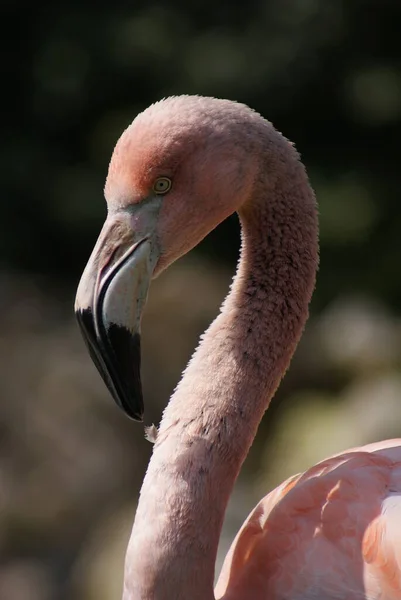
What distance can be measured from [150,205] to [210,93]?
18.2 ft

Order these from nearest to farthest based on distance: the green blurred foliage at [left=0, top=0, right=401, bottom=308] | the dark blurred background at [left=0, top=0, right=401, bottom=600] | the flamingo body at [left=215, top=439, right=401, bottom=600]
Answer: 1. the flamingo body at [left=215, top=439, right=401, bottom=600]
2. the dark blurred background at [left=0, top=0, right=401, bottom=600]
3. the green blurred foliage at [left=0, top=0, right=401, bottom=308]

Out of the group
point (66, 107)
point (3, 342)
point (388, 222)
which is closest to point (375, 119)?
point (388, 222)

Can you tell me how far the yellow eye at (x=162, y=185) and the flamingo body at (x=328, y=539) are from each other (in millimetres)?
718

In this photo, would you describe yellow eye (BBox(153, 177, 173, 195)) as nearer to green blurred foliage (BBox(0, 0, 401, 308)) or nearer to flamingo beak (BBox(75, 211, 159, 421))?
flamingo beak (BBox(75, 211, 159, 421))

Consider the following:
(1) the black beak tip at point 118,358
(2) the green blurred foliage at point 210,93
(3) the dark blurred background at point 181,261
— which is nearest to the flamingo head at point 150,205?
(1) the black beak tip at point 118,358

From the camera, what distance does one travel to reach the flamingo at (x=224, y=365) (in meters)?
1.99

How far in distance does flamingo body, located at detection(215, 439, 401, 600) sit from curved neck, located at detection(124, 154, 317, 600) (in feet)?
0.51

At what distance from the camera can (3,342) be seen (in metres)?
5.77

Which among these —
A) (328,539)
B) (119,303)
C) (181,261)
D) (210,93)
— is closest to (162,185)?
(119,303)

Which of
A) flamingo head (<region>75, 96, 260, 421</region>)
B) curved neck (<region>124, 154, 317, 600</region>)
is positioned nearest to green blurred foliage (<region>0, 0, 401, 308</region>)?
curved neck (<region>124, 154, 317, 600</region>)

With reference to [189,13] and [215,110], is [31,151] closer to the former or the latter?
[189,13]

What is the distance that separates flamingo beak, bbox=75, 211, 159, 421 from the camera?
1945 mm

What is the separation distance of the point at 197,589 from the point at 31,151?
6.26 m

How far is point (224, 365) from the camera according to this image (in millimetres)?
2135
